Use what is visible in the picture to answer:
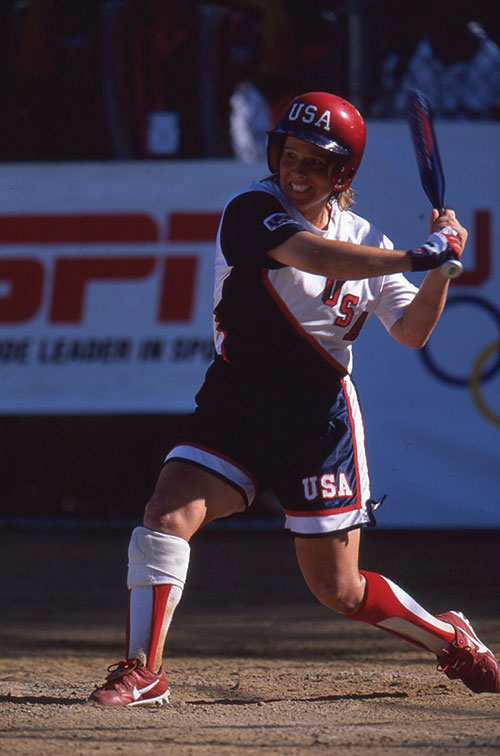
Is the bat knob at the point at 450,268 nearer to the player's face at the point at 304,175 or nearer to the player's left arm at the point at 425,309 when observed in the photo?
the player's left arm at the point at 425,309

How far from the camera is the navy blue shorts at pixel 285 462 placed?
12.9 ft

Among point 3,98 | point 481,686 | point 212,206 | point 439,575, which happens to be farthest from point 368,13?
point 481,686

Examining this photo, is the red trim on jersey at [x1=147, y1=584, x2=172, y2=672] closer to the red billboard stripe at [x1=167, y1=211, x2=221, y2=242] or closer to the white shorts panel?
the white shorts panel

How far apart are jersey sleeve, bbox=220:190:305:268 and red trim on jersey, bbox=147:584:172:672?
104 centimetres

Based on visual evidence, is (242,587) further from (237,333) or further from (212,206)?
(237,333)

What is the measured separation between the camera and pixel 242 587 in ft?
21.6

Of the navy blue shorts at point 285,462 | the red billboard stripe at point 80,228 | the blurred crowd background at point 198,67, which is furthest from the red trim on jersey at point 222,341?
the blurred crowd background at point 198,67

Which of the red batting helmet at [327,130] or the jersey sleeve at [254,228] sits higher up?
the red batting helmet at [327,130]

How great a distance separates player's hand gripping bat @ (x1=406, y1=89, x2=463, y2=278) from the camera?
157 inches

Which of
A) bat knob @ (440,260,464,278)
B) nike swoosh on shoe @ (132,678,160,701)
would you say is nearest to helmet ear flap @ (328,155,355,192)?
bat knob @ (440,260,464,278)

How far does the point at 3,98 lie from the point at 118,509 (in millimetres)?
2689

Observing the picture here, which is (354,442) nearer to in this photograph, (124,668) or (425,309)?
(425,309)

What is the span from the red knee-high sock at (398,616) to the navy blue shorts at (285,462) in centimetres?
25

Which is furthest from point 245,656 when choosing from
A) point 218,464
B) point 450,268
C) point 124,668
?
point 450,268
